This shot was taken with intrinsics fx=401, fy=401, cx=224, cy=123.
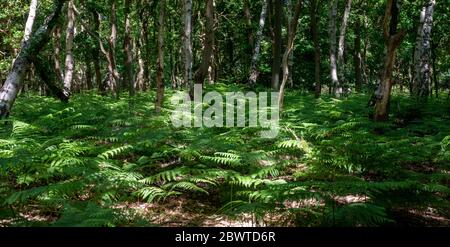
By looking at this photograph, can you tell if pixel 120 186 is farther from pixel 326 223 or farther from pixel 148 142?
pixel 326 223

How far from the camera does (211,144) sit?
714cm

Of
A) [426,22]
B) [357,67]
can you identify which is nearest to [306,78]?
[357,67]

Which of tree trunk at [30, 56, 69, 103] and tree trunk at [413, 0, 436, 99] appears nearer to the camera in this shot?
tree trunk at [30, 56, 69, 103]

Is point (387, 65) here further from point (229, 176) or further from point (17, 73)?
point (17, 73)

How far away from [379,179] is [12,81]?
8026 millimetres

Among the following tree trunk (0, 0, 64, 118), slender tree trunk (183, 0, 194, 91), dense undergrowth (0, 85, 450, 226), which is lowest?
dense undergrowth (0, 85, 450, 226)

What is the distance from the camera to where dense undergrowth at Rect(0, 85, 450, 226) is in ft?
14.6

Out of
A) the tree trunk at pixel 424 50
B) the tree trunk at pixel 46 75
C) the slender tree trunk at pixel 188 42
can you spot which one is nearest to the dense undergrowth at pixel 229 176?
the tree trunk at pixel 46 75

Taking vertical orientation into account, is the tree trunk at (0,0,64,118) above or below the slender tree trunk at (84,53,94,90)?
below

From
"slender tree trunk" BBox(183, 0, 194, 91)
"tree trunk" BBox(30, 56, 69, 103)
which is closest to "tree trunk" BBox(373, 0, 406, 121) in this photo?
"slender tree trunk" BBox(183, 0, 194, 91)

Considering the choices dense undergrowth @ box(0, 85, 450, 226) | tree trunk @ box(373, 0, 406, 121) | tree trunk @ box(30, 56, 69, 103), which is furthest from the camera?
tree trunk @ box(30, 56, 69, 103)

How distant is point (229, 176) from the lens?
583cm

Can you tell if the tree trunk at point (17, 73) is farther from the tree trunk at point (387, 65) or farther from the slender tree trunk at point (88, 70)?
the slender tree trunk at point (88, 70)

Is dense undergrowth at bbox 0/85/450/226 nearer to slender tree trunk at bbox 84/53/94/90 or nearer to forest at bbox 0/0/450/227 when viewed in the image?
forest at bbox 0/0/450/227
